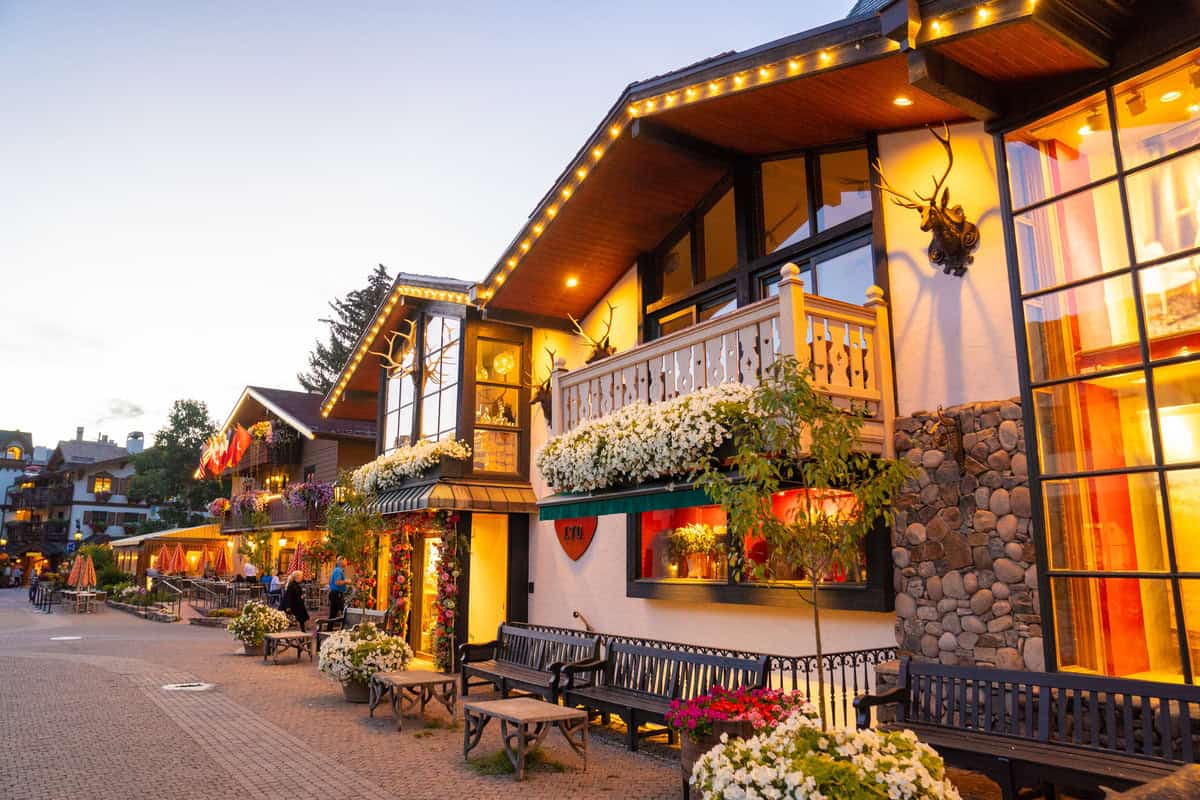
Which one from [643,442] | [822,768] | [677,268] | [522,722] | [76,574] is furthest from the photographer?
[76,574]

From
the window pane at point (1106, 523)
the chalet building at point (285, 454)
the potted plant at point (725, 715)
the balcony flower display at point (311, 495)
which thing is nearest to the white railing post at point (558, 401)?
the potted plant at point (725, 715)

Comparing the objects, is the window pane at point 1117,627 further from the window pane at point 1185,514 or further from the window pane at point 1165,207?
the window pane at point 1165,207

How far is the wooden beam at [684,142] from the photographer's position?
958 centimetres

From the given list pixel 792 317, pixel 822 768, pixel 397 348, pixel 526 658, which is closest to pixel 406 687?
pixel 526 658

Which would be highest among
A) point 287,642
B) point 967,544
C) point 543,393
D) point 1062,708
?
point 543,393

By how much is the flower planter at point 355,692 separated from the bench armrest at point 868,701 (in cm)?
664

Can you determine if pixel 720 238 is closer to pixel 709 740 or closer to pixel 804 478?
pixel 804 478

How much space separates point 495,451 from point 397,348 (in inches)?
160

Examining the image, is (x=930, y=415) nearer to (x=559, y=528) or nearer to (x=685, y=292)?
(x=685, y=292)

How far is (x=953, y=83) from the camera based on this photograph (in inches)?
259

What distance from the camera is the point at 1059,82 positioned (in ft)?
21.5

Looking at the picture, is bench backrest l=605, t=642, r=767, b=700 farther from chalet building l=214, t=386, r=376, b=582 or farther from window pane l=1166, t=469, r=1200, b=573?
→ chalet building l=214, t=386, r=376, b=582

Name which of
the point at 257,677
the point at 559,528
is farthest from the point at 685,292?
the point at 257,677

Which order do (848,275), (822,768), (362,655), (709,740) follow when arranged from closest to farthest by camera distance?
(822,768), (709,740), (848,275), (362,655)
